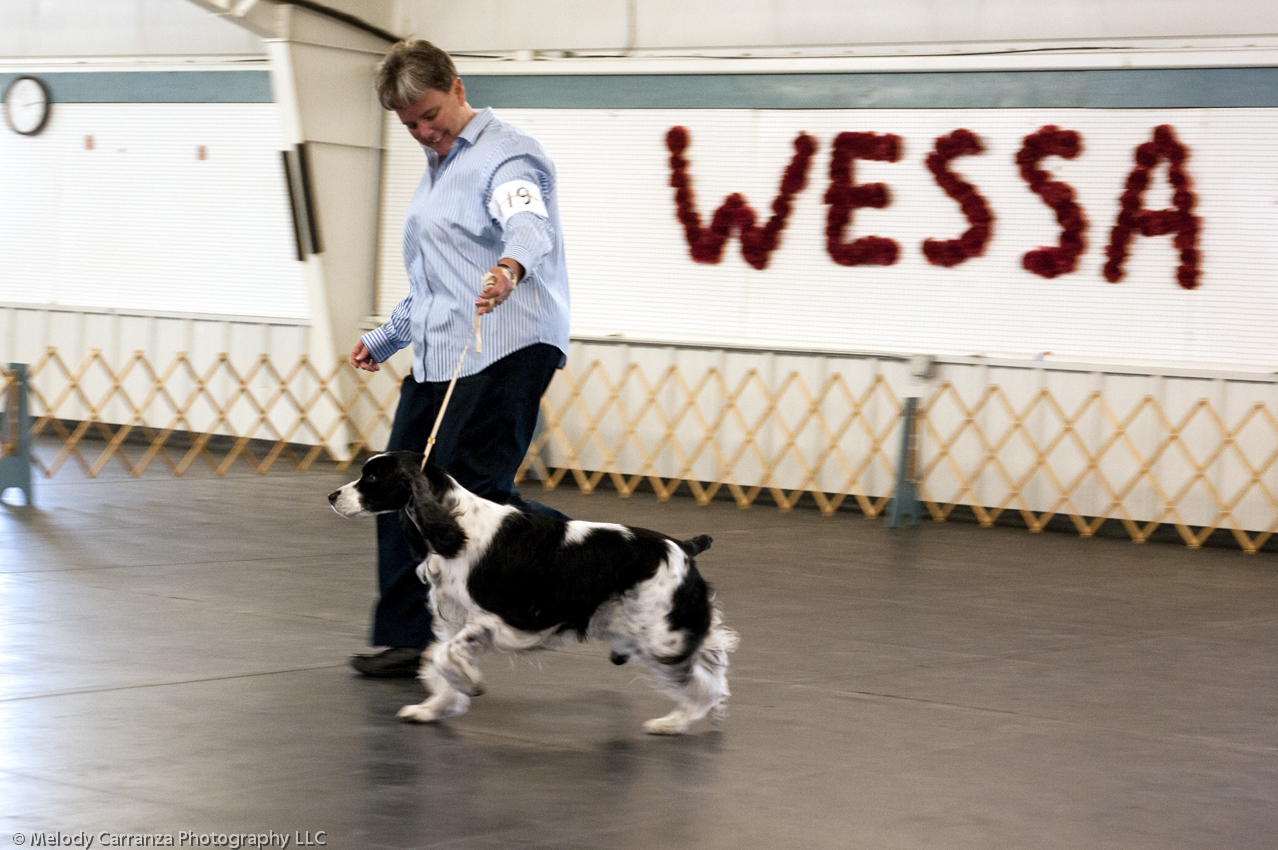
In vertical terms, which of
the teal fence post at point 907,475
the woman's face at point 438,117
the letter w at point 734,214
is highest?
the woman's face at point 438,117

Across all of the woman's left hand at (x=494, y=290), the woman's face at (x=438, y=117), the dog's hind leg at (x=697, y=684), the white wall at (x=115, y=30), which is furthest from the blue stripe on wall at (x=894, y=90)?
the woman's left hand at (x=494, y=290)

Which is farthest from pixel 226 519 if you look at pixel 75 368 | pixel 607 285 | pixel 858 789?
pixel 75 368

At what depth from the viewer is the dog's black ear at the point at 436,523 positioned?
378 centimetres

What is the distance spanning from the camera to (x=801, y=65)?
11.2 metres

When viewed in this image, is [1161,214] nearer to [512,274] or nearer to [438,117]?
[438,117]

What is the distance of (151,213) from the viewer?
46.0 ft

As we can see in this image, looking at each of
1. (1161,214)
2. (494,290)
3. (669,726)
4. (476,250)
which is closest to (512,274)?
(494,290)

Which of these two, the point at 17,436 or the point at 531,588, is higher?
the point at 531,588

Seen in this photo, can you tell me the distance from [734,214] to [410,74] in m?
7.70

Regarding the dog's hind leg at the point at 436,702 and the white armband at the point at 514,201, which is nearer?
the dog's hind leg at the point at 436,702

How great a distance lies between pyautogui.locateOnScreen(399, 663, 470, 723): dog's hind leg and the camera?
151 inches

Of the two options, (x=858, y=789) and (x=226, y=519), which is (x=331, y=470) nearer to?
(x=226, y=519)

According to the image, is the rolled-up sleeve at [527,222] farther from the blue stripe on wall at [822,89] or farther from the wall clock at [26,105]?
the wall clock at [26,105]

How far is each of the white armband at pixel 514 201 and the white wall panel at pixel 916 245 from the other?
7.15m
